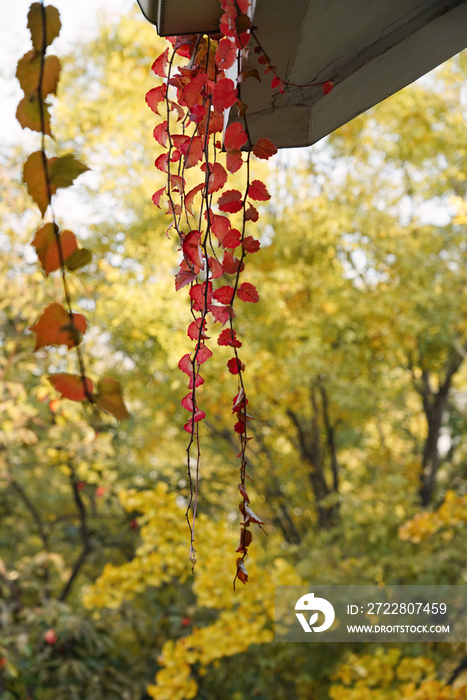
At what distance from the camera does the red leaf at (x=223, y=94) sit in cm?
44

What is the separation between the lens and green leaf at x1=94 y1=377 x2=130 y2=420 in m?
0.31

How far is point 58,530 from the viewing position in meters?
3.70

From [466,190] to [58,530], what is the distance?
4.37 m

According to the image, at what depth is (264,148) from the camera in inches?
19.4

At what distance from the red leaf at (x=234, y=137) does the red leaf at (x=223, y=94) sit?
0.02 m

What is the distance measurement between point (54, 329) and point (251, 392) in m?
2.87

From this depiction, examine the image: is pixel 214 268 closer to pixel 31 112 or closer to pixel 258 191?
pixel 258 191

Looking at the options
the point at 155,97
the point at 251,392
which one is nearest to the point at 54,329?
the point at 155,97

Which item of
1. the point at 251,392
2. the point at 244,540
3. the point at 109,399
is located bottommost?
the point at 244,540

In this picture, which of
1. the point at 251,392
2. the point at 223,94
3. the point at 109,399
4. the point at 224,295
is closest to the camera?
the point at 109,399

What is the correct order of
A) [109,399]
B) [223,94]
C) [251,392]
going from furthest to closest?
[251,392] → [223,94] → [109,399]

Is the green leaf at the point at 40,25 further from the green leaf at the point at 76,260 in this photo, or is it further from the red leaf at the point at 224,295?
the red leaf at the point at 224,295

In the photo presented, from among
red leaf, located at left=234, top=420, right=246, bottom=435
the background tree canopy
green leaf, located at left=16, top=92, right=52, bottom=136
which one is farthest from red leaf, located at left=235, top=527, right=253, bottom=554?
the background tree canopy

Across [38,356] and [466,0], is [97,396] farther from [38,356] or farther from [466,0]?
[38,356]
